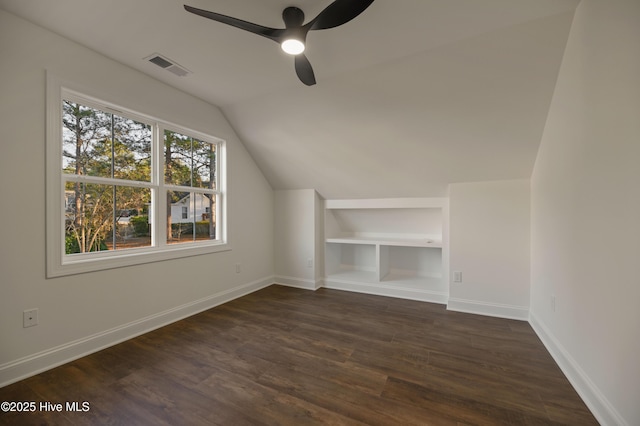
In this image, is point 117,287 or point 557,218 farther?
point 117,287

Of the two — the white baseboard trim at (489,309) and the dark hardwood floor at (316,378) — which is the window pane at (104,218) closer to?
the dark hardwood floor at (316,378)

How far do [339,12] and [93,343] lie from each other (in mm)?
3086

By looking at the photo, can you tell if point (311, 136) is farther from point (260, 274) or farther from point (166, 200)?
point (260, 274)

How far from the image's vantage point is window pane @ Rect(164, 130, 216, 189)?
2940 millimetres

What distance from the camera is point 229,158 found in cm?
352

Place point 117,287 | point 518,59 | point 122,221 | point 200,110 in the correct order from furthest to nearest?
point 200,110 < point 122,221 < point 117,287 < point 518,59

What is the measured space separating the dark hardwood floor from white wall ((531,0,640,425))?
304 mm

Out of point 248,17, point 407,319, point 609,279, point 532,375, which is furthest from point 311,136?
point 532,375

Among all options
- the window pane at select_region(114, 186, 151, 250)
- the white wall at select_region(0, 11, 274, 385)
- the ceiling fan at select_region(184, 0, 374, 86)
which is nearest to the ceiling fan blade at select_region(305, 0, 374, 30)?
the ceiling fan at select_region(184, 0, 374, 86)

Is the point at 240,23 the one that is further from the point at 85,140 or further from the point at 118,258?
the point at 118,258

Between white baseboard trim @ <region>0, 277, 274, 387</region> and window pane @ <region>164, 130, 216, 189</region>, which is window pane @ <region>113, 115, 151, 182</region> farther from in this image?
white baseboard trim @ <region>0, 277, 274, 387</region>

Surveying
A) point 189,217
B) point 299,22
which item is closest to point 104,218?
point 189,217

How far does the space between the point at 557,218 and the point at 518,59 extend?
1304 mm

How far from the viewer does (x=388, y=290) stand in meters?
3.64
